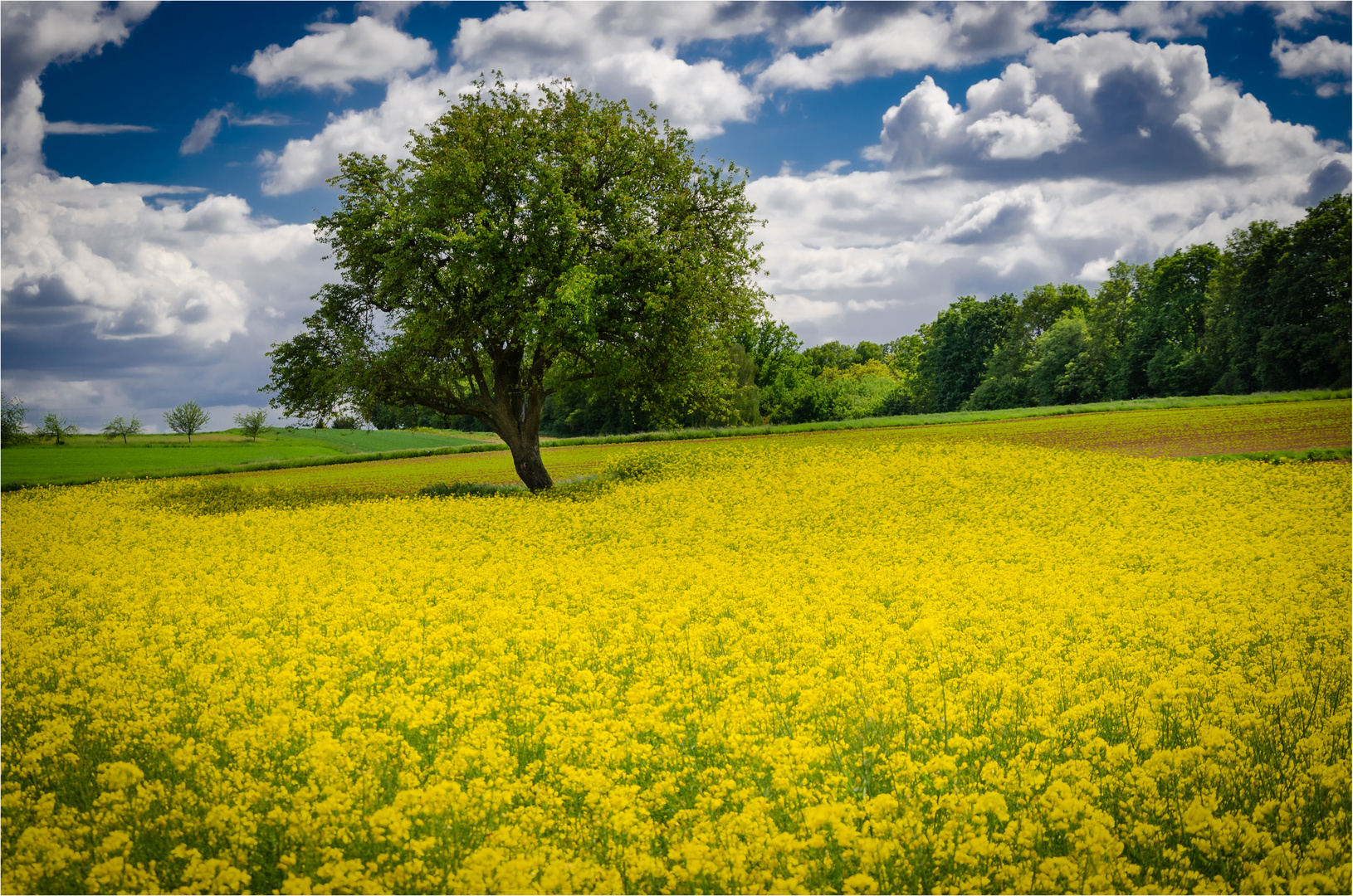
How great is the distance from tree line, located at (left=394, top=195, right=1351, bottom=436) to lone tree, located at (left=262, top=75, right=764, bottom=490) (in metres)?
1.97

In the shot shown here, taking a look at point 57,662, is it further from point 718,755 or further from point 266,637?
point 718,755

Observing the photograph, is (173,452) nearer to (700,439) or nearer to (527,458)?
(700,439)

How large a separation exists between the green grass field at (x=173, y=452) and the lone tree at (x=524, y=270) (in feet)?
56.9

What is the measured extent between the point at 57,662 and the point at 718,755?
8.05 metres

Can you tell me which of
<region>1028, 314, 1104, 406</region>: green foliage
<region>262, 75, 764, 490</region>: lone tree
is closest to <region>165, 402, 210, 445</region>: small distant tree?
<region>262, 75, 764, 490</region>: lone tree

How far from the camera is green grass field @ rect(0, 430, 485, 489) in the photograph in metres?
36.1

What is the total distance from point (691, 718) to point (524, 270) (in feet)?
62.3

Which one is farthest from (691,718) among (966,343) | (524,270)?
(966,343)

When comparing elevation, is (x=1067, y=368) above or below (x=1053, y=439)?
above

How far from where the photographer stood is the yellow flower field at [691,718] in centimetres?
507

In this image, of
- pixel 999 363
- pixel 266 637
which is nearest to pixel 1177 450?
pixel 266 637

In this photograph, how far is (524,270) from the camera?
2345cm

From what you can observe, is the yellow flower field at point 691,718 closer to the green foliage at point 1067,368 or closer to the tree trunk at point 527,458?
the tree trunk at point 527,458

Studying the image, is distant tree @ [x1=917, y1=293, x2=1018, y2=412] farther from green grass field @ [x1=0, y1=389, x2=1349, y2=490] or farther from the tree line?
green grass field @ [x1=0, y1=389, x2=1349, y2=490]
